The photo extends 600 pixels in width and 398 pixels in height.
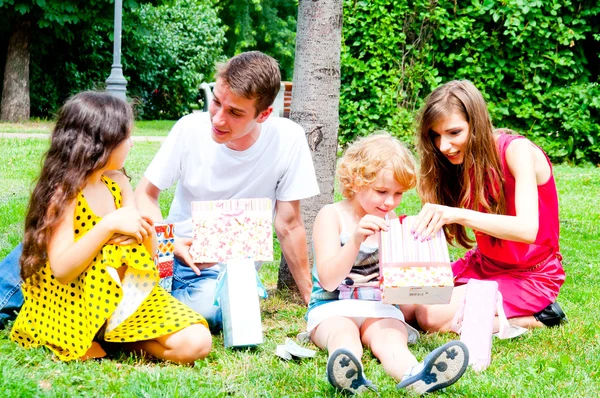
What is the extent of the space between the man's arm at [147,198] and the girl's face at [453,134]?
1.30 m

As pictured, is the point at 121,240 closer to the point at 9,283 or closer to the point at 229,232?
the point at 229,232

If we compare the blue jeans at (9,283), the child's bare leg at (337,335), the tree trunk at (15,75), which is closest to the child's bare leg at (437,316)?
the child's bare leg at (337,335)

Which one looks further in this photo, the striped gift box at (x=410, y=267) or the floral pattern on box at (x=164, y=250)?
the floral pattern on box at (x=164, y=250)

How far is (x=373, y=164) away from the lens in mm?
3199

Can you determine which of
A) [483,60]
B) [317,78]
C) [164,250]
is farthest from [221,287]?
[483,60]

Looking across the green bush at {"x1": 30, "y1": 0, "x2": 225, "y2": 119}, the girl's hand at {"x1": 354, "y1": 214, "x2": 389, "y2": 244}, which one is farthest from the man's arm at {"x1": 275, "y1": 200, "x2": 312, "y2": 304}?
the green bush at {"x1": 30, "y1": 0, "x2": 225, "y2": 119}

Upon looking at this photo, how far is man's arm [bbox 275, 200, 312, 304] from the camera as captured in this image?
11.9ft

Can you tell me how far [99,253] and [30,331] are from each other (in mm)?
443

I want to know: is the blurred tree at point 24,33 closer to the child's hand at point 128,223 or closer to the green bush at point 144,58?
the green bush at point 144,58

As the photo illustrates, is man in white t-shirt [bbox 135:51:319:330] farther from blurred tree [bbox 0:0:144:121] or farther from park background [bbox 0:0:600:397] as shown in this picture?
blurred tree [bbox 0:0:144:121]

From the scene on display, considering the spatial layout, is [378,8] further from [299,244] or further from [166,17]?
[166,17]

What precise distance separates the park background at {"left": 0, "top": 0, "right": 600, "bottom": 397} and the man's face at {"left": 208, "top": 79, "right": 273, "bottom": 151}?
90cm

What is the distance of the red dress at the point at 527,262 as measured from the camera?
3574mm

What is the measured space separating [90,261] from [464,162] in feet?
5.52
